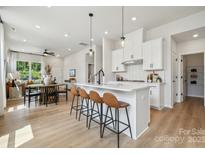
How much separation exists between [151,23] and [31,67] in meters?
8.30

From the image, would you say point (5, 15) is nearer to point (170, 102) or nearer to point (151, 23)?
point (151, 23)

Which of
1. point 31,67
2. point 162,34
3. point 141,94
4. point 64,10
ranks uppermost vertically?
point 64,10

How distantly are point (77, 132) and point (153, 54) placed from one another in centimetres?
361

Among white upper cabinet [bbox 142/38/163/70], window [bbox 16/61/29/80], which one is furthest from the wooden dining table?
window [bbox 16/61/29/80]

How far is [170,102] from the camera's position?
4.30m

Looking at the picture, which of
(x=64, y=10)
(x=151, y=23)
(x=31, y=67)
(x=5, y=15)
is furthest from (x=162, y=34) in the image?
(x=31, y=67)

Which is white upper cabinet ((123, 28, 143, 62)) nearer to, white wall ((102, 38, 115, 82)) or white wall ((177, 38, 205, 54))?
white wall ((102, 38, 115, 82))

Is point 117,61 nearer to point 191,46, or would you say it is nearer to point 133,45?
point 133,45

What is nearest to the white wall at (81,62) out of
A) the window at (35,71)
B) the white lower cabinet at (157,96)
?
the window at (35,71)

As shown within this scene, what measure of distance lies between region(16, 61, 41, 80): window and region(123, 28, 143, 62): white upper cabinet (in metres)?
6.89

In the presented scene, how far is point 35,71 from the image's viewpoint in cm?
888

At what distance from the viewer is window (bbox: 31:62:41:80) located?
8.74 m

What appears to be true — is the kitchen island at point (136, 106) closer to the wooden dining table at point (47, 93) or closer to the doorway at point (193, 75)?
the wooden dining table at point (47, 93)

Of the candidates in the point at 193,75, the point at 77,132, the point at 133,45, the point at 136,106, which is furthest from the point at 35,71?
the point at 193,75
